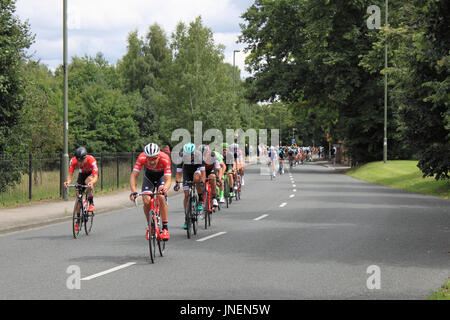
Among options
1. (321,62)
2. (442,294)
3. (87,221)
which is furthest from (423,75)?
(321,62)

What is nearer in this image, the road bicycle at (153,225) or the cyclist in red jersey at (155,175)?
the road bicycle at (153,225)

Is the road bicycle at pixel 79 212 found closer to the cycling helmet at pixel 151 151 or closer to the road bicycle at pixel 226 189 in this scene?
the cycling helmet at pixel 151 151

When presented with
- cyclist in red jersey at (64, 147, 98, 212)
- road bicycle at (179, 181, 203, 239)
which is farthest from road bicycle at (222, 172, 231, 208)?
cyclist in red jersey at (64, 147, 98, 212)

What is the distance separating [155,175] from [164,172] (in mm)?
224

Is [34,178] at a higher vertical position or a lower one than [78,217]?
higher

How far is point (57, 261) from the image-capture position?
9422 mm

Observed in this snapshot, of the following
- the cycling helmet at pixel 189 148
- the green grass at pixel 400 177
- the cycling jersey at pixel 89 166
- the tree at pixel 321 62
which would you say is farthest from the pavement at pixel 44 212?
the tree at pixel 321 62

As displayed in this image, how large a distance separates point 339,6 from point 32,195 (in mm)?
28598

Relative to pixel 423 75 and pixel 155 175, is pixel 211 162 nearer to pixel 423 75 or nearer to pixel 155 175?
pixel 155 175

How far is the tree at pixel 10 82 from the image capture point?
1928cm

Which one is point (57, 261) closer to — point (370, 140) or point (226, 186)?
point (226, 186)

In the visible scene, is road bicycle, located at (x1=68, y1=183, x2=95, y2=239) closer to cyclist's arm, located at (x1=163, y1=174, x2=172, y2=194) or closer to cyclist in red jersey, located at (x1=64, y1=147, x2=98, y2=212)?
cyclist in red jersey, located at (x1=64, y1=147, x2=98, y2=212)

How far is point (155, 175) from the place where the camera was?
1012 cm
